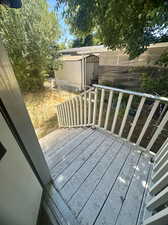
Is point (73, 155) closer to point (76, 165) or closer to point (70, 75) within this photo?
point (76, 165)

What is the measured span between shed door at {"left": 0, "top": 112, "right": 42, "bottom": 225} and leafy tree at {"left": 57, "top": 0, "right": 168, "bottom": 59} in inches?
85.6

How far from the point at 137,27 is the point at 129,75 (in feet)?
9.05

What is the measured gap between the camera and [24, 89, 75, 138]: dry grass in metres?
4.18

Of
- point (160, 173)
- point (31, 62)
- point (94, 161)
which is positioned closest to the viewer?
point (160, 173)

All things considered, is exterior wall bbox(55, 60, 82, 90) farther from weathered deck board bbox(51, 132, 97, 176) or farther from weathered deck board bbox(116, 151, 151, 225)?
weathered deck board bbox(116, 151, 151, 225)

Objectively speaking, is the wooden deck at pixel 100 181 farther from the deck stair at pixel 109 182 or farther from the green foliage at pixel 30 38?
the green foliage at pixel 30 38

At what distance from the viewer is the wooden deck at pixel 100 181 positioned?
3.44ft

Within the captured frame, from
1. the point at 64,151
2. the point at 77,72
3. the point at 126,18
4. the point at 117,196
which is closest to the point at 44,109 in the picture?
the point at 77,72

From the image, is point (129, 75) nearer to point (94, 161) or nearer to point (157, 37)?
point (157, 37)

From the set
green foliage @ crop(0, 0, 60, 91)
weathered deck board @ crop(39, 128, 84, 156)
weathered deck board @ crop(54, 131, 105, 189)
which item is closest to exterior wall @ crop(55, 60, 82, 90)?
green foliage @ crop(0, 0, 60, 91)

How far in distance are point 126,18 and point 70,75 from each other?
638 cm

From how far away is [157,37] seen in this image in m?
2.00

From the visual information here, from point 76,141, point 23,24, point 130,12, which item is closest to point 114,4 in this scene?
point 130,12

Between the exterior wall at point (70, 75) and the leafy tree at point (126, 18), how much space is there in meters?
5.29
